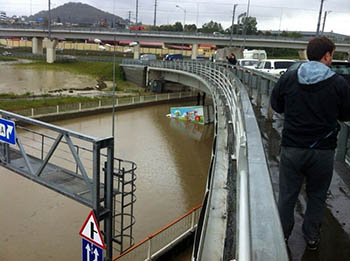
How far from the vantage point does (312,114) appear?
3006mm

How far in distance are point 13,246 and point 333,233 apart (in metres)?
8.78

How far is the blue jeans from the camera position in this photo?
3.13 meters

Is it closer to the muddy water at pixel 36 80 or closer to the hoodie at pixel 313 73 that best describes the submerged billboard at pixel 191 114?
the muddy water at pixel 36 80

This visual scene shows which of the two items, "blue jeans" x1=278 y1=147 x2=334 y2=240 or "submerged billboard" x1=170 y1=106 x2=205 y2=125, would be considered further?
"submerged billboard" x1=170 y1=106 x2=205 y2=125

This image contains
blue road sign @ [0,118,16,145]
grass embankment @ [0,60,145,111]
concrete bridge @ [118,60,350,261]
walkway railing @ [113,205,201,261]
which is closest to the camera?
concrete bridge @ [118,60,350,261]

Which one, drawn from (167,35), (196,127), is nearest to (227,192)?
(196,127)

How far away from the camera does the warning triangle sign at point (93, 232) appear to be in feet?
16.8

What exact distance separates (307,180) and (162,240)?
22.3 feet

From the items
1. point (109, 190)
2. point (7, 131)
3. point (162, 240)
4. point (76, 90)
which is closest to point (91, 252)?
point (109, 190)

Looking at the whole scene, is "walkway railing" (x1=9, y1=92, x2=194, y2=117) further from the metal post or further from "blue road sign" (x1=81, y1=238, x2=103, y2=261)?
"blue road sign" (x1=81, y1=238, x2=103, y2=261)

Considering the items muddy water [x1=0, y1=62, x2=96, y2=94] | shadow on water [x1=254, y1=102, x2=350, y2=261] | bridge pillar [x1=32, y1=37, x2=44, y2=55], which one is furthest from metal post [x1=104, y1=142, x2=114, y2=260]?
bridge pillar [x1=32, y1=37, x2=44, y2=55]

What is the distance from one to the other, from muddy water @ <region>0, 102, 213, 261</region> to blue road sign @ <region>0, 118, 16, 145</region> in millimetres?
3466

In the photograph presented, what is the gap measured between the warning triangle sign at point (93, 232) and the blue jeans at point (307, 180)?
2.61 m

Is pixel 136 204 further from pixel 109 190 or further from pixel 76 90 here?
pixel 76 90
